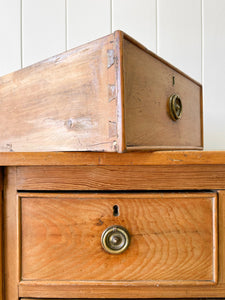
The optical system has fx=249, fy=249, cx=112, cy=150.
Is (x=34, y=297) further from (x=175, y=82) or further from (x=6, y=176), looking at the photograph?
(x=175, y=82)

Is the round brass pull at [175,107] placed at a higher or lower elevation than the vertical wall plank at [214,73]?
lower

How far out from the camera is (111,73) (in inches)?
15.8

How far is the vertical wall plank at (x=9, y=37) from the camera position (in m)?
0.92

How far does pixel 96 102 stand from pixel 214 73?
67 centimetres

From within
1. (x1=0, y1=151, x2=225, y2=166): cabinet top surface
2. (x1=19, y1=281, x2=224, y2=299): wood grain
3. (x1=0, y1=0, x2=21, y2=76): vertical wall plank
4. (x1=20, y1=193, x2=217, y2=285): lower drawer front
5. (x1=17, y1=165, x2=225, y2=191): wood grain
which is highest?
(x1=0, y1=0, x2=21, y2=76): vertical wall plank

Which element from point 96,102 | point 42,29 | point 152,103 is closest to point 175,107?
point 152,103

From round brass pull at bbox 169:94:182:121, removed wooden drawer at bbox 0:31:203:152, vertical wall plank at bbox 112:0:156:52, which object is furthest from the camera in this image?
vertical wall plank at bbox 112:0:156:52

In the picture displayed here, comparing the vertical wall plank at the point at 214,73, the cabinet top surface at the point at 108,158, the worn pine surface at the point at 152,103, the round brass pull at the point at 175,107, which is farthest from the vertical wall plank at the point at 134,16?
the cabinet top surface at the point at 108,158

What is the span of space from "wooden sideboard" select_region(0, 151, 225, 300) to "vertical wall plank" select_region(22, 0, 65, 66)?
636mm

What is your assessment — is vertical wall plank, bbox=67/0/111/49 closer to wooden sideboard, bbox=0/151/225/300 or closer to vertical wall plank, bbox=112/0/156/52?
vertical wall plank, bbox=112/0/156/52

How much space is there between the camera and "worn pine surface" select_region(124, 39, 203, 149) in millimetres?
413

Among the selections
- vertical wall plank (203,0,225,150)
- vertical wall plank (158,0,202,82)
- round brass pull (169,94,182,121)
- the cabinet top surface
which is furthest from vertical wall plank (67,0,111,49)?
the cabinet top surface

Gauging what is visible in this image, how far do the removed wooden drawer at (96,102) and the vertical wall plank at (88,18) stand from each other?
43 cm

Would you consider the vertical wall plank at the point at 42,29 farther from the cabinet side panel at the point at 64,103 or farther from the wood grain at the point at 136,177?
the wood grain at the point at 136,177
